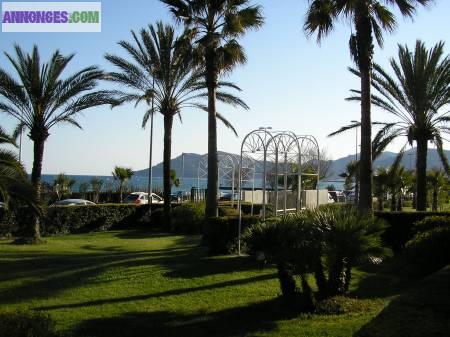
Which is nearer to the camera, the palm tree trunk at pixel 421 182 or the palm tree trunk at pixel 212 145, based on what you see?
the palm tree trunk at pixel 212 145

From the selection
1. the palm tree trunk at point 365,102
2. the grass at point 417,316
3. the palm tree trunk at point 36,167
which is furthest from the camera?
the palm tree trunk at point 36,167

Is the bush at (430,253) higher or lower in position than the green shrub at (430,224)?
lower

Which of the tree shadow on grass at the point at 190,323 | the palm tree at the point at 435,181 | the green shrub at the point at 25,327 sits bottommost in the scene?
the tree shadow on grass at the point at 190,323

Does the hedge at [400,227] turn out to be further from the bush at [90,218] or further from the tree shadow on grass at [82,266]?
the bush at [90,218]

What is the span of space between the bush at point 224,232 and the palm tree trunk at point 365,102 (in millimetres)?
2961

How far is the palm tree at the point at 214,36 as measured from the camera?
17.6m

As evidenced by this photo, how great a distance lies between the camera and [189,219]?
2300 cm

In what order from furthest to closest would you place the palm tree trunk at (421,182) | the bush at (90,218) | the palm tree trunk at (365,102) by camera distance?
the bush at (90,218) → the palm tree trunk at (421,182) → the palm tree trunk at (365,102)

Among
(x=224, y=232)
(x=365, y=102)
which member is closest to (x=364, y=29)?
(x=365, y=102)

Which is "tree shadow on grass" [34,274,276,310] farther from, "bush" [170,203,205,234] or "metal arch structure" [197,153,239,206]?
"metal arch structure" [197,153,239,206]

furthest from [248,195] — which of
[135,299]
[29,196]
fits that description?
[135,299]

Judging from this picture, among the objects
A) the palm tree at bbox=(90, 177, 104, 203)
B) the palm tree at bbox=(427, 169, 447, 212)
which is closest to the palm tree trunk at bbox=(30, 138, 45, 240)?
the palm tree at bbox=(90, 177, 104, 203)

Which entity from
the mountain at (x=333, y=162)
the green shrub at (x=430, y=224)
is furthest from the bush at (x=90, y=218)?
the green shrub at (x=430, y=224)

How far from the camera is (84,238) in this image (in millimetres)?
20688
